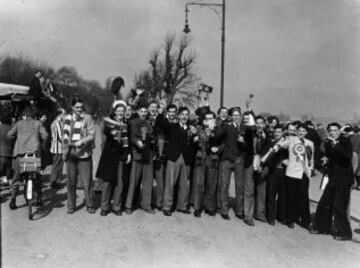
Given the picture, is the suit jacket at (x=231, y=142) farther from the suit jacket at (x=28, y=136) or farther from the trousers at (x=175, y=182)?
the suit jacket at (x=28, y=136)

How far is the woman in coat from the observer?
20.0 feet

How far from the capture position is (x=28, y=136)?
6.11 meters

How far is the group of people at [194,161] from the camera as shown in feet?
20.2

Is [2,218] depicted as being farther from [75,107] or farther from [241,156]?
[241,156]

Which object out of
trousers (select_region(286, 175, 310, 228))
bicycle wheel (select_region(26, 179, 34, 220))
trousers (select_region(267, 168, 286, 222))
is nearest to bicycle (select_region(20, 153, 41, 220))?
bicycle wheel (select_region(26, 179, 34, 220))

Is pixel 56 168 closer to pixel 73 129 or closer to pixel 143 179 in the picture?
pixel 73 129

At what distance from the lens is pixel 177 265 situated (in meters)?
4.31

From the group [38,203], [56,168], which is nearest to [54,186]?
[56,168]

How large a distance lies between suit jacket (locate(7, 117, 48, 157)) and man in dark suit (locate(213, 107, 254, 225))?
9.95ft

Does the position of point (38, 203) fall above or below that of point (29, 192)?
below

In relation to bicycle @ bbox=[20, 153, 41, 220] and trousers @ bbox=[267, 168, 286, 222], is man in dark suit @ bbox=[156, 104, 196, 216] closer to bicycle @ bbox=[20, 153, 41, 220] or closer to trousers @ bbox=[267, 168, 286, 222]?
trousers @ bbox=[267, 168, 286, 222]

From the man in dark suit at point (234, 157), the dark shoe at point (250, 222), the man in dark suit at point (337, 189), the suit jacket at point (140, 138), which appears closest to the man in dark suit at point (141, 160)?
the suit jacket at point (140, 138)

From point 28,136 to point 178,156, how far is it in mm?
2598

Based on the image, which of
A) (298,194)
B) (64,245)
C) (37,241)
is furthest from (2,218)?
(298,194)
